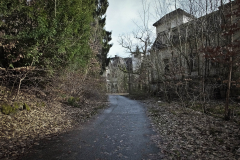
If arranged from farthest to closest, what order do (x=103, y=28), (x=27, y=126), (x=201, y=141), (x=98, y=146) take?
1. (x=103, y=28)
2. (x=27, y=126)
3. (x=201, y=141)
4. (x=98, y=146)

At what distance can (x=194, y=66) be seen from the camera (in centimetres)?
1736

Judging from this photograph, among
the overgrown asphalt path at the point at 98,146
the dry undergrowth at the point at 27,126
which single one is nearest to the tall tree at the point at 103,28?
the dry undergrowth at the point at 27,126

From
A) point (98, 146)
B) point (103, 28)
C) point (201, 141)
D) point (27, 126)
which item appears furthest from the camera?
point (103, 28)

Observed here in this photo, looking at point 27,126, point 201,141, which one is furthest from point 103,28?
point 201,141

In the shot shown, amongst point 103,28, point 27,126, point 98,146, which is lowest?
point 98,146

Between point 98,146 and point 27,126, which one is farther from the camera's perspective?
point 27,126

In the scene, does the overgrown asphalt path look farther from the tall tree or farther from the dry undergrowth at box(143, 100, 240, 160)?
the tall tree

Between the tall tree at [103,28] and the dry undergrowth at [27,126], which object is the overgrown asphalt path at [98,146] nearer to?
the dry undergrowth at [27,126]

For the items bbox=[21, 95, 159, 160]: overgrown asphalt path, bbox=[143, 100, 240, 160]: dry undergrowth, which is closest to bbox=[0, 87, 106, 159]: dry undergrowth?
bbox=[21, 95, 159, 160]: overgrown asphalt path

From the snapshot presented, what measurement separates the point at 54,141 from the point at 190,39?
45.5 feet

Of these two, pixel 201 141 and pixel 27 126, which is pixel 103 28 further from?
pixel 201 141

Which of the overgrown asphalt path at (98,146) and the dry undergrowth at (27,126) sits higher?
the dry undergrowth at (27,126)

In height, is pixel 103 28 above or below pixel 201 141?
above

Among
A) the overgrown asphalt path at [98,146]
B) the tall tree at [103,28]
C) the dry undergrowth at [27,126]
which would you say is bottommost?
the overgrown asphalt path at [98,146]
